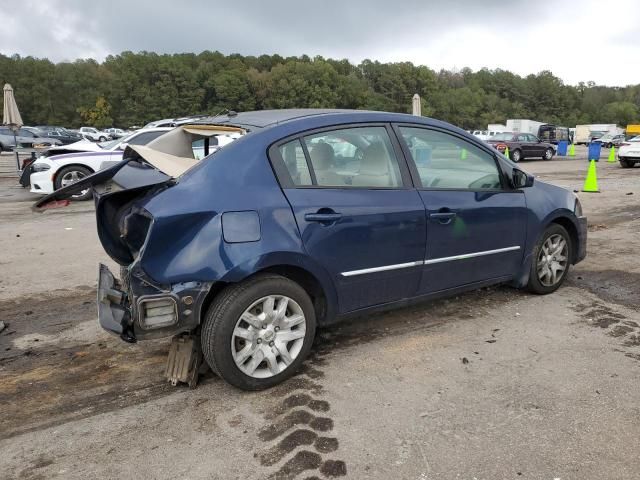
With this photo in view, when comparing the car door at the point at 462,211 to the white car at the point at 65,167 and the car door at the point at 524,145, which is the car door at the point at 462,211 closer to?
the white car at the point at 65,167

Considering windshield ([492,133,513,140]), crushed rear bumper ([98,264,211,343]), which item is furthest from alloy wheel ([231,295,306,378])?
windshield ([492,133,513,140])

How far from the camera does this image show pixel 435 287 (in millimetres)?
3875

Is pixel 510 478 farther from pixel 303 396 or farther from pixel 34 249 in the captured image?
pixel 34 249

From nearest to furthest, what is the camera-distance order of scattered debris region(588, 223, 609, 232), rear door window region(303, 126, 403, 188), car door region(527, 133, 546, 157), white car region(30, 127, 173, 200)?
rear door window region(303, 126, 403, 188), scattered debris region(588, 223, 609, 232), white car region(30, 127, 173, 200), car door region(527, 133, 546, 157)

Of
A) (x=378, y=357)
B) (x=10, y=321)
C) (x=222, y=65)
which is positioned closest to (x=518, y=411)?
(x=378, y=357)

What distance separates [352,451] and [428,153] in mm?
2277

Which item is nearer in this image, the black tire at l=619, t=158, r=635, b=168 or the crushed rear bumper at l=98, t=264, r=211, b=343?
the crushed rear bumper at l=98, t=264, r=211, b=343

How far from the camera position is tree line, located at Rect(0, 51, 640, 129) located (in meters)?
83.3

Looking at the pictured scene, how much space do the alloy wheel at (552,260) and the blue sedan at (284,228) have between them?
26.9 inches

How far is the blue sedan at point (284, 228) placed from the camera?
292 centimetres

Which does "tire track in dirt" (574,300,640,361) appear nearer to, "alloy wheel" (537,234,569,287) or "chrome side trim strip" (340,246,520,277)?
"alloy wheel" (537,234,569,287)

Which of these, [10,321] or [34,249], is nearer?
[10,321]

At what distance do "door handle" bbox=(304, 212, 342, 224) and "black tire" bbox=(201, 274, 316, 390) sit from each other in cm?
41

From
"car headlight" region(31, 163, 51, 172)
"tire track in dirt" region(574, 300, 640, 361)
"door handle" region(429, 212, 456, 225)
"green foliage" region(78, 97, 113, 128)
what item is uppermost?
"green foliage" region(78, 97, 113, 128)
